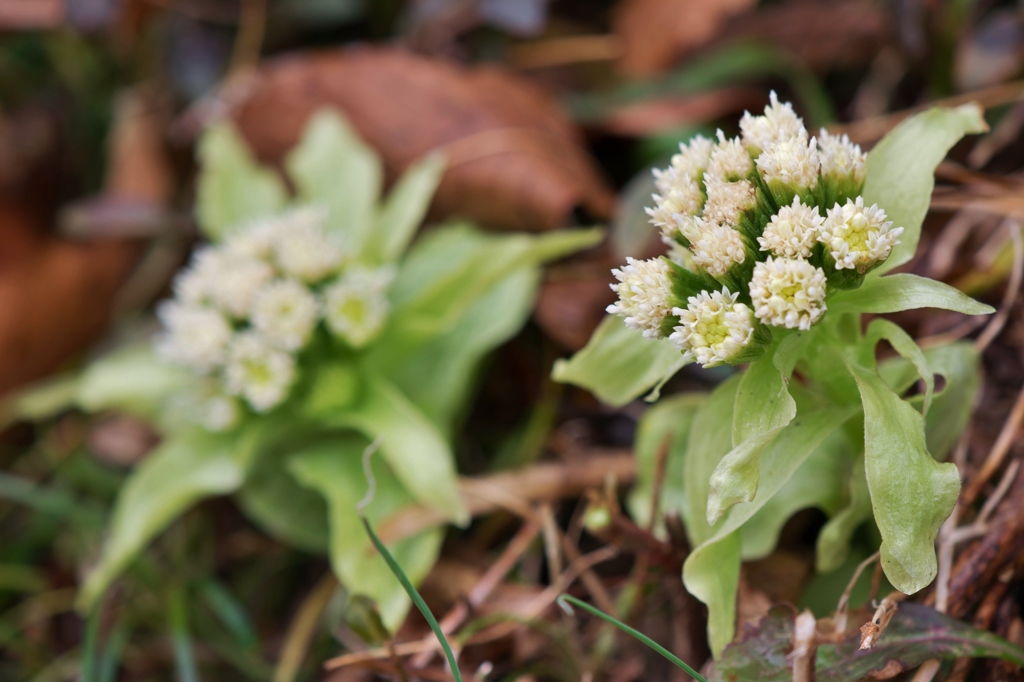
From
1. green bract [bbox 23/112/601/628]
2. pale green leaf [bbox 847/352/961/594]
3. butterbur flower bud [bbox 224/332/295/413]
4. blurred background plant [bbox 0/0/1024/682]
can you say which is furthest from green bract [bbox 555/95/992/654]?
butterbur flower bud [bbox 224/332/295/413]

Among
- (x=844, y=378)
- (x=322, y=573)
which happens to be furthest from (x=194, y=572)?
(x=844, y=378)

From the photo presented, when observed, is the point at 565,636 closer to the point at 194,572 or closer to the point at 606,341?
the point at 606,341

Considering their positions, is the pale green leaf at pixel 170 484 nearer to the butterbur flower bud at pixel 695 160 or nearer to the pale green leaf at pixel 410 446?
the pale green leaf at pixel 410 446

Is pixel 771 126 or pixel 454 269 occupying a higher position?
pixel 771 126

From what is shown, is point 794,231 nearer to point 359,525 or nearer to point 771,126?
point 771,126

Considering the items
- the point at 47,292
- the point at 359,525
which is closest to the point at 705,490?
the point at 359,525

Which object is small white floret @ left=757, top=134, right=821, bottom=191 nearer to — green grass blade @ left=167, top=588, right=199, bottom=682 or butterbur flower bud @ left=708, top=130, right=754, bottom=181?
butterbur flower bud @ left=708, top=130, right=754, bottom=181
